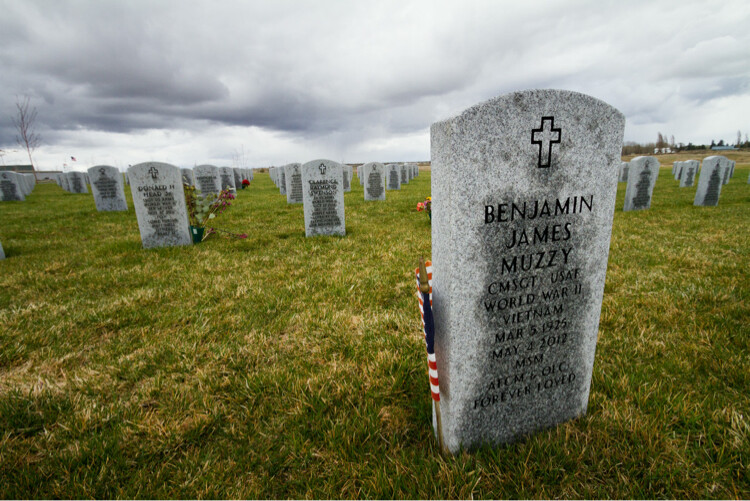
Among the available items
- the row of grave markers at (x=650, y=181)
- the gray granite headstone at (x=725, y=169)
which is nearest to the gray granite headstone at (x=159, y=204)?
the row of grave markers at (x=650, y=181)

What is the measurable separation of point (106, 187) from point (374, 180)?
10293 millimetres

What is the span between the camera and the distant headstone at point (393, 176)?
751 inches

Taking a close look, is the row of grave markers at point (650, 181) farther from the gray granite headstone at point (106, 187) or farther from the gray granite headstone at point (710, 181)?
the gray granite headstone at point (106, 187)

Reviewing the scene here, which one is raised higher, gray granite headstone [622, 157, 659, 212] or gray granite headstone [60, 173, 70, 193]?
gray granite headstone [60, 173, 70, 193]

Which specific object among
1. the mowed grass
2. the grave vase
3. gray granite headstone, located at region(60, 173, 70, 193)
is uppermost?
gray granite headstone, located at region(60, 173, 70, 193)

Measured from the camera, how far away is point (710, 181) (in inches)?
439

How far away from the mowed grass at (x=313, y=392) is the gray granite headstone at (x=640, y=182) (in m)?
6.04

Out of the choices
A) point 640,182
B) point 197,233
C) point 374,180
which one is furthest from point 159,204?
point 640,182

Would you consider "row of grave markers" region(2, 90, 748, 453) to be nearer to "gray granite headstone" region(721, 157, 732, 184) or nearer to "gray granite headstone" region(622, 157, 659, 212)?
"gray granite headstone" region(622, 157, 659, 212)

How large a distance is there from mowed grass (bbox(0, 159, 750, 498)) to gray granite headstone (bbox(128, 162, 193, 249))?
186cm

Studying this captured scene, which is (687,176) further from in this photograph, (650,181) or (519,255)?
(519,255)

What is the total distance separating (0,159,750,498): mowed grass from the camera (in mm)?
1903

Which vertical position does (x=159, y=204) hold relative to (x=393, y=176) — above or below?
below

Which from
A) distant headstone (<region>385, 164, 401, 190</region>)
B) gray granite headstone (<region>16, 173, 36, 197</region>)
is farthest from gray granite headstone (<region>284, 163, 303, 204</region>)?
gray granite headstone (<region>16, 173, 36, 197</region>)
